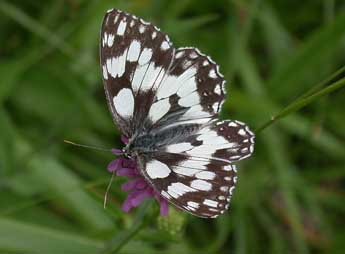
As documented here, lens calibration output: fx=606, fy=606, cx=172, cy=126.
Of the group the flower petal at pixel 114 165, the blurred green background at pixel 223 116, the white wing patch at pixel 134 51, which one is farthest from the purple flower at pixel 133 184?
the blurred green background at pixel 223 116

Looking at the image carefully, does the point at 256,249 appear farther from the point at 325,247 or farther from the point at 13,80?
the point at 13,80

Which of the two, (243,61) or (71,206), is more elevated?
(243,61)

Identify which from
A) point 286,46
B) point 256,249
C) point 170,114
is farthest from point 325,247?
point 170,114

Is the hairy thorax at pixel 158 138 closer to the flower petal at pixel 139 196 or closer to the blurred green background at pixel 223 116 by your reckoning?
the flower petal at pixel 139 196

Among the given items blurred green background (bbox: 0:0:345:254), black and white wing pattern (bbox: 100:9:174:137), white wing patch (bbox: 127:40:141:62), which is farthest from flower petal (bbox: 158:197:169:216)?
blurred green background (bbox: 0:0:345:254)

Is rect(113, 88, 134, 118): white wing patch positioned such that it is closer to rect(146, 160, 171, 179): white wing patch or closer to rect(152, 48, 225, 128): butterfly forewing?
rect(152, 48, 225, 128): butterfly forewing

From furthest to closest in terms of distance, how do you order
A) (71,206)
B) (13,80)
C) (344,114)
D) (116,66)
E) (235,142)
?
(344,114) → (13,80) → (71,206) → (116,66) → (235,142)

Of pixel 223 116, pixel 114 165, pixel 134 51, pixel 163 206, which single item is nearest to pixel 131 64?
pixel 134 51
